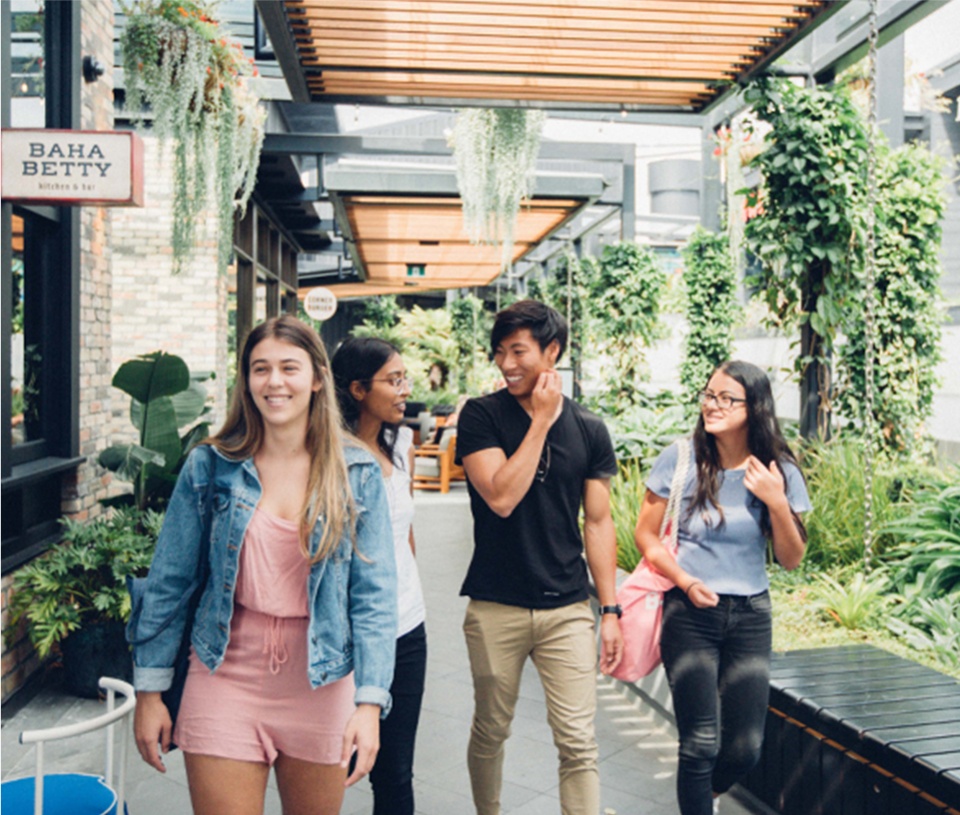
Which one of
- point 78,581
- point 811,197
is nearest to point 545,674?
point 78,581

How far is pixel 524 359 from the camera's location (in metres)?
2.76

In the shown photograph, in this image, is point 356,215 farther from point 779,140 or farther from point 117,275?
point 779,140

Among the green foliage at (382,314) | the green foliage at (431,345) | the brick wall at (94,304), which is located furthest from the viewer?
the green foliage at (382,314)

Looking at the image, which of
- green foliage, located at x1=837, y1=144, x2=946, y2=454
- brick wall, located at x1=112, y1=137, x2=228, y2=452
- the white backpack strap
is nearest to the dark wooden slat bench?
the white backpack strap

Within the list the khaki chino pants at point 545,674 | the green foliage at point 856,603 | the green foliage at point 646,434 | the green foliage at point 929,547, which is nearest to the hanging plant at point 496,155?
the green foliage at point 646,434

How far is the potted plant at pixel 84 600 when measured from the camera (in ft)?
14.1

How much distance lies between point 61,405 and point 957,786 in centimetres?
432

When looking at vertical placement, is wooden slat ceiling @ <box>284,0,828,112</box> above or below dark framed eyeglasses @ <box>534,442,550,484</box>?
above

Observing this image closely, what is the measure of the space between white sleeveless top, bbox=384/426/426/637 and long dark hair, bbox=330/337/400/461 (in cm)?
9

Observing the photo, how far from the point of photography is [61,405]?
493 cm

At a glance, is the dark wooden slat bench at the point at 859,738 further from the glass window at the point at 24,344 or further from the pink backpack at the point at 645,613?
the glass window at the point at 24,344

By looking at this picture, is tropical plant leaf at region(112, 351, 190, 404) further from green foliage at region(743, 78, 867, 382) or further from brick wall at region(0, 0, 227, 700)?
green foliage at region(743, 78, 867, 382)

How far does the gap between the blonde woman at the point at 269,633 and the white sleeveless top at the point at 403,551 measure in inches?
18.2

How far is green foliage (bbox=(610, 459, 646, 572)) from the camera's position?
555 centimetres
